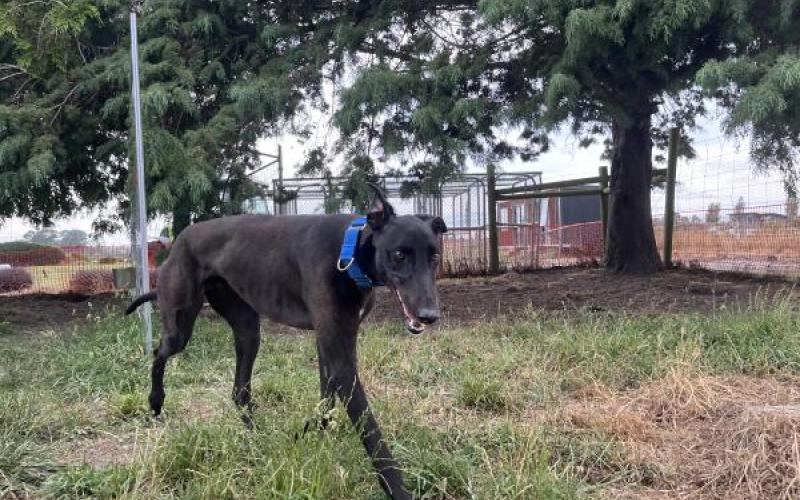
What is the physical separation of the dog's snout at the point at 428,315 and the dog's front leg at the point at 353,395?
515 mm

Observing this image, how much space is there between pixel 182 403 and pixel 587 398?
254 centimetres

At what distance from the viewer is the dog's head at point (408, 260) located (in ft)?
9.55

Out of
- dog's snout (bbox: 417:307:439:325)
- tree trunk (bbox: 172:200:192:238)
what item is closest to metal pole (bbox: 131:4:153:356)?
tree trunk (bbox: 172:200:192:238)

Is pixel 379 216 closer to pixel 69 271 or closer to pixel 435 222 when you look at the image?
pixel 435 222

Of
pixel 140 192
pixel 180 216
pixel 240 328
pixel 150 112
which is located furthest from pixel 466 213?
pixel 240 328

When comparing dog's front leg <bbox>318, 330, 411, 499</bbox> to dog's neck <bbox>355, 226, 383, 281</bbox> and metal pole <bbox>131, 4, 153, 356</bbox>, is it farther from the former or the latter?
metal pole <bbox>131, 4, 153, 356</bbox>

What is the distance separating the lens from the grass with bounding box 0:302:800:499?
10.1ft

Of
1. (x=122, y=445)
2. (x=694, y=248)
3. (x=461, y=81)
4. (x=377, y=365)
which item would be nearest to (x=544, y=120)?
(x=461, y=81)

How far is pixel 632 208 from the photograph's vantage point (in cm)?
1017

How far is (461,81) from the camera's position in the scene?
7.32m

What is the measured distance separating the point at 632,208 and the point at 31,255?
9575 mm

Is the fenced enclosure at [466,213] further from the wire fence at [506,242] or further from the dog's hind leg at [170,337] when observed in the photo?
the dog's hind leg at [170,337]

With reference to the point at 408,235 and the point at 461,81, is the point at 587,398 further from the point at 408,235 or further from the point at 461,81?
A: the point at 461,81

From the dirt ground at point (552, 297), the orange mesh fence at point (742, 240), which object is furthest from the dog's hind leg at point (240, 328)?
the orange mesh fence at point (742, 240)
